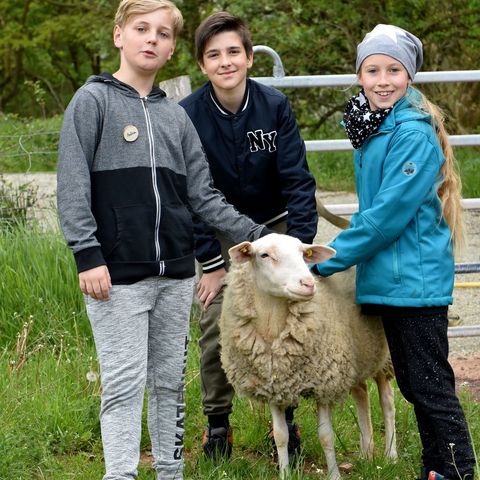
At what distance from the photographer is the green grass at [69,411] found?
398cm

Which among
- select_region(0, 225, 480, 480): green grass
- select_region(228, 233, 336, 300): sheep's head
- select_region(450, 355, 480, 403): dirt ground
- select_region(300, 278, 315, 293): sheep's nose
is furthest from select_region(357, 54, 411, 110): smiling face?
select_region(450, 355, 480, 403): dirt ground

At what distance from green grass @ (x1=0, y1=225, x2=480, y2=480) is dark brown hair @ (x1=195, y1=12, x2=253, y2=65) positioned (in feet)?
5.67

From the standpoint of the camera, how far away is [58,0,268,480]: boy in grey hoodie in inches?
126

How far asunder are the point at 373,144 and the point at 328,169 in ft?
27.5

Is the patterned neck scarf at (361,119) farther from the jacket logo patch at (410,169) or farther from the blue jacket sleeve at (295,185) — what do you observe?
the blue jacket sleeve at (295,185)

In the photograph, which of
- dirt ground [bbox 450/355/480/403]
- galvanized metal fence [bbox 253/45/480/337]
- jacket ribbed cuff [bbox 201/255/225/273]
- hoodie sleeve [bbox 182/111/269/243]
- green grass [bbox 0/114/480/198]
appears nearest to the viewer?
hoodie sleeve [bbox 182/111/269/243]

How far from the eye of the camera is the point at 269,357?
3766 mm

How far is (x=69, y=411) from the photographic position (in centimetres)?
439

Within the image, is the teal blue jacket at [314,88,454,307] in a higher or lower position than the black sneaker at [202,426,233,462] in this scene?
higher

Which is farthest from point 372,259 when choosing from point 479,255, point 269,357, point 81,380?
point 479,255

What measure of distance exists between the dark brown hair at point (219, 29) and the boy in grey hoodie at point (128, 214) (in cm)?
49

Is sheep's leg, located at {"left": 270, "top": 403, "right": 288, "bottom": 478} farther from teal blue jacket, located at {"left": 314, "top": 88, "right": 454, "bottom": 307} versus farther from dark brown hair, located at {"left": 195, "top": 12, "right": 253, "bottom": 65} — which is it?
dark brown hair, located at {"left": 195, "top": 12, "right": 253, "bottom": 65}

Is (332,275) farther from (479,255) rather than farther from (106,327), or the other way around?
(479,255)

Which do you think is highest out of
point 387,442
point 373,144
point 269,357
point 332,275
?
point 373,144
